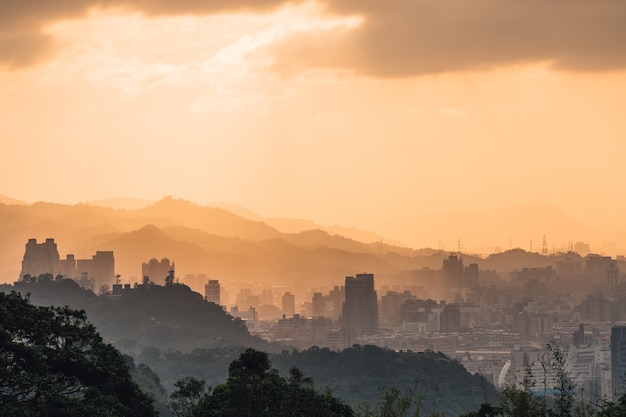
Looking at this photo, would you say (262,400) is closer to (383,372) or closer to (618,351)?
(383,372)

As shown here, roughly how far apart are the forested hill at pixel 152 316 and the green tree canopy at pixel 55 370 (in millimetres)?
109637

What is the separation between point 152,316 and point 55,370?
13378 centimetres

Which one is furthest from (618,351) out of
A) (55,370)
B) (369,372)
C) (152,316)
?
(55,370)

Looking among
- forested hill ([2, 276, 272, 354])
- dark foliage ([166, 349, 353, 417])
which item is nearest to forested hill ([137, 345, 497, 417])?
forested hill ([2, 276, 272, 354])

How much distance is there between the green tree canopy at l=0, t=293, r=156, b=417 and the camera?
92.1ft

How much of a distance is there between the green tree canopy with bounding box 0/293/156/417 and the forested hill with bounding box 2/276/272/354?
110 metres

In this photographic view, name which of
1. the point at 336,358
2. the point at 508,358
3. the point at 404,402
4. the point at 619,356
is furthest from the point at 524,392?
the point at 508,358

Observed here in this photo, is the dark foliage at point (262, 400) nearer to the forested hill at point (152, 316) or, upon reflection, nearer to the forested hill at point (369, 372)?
the forested hill at point (369, 372)

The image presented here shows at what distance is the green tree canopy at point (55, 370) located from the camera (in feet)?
92.1

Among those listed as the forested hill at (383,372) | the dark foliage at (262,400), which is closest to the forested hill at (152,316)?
the forested hill at (383,372)

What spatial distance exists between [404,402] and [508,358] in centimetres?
15713

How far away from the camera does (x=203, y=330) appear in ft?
535

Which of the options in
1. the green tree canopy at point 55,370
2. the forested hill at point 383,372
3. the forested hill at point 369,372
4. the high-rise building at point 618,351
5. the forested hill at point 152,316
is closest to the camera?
the green tree canopy at point 55,370

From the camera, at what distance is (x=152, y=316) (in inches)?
6388
